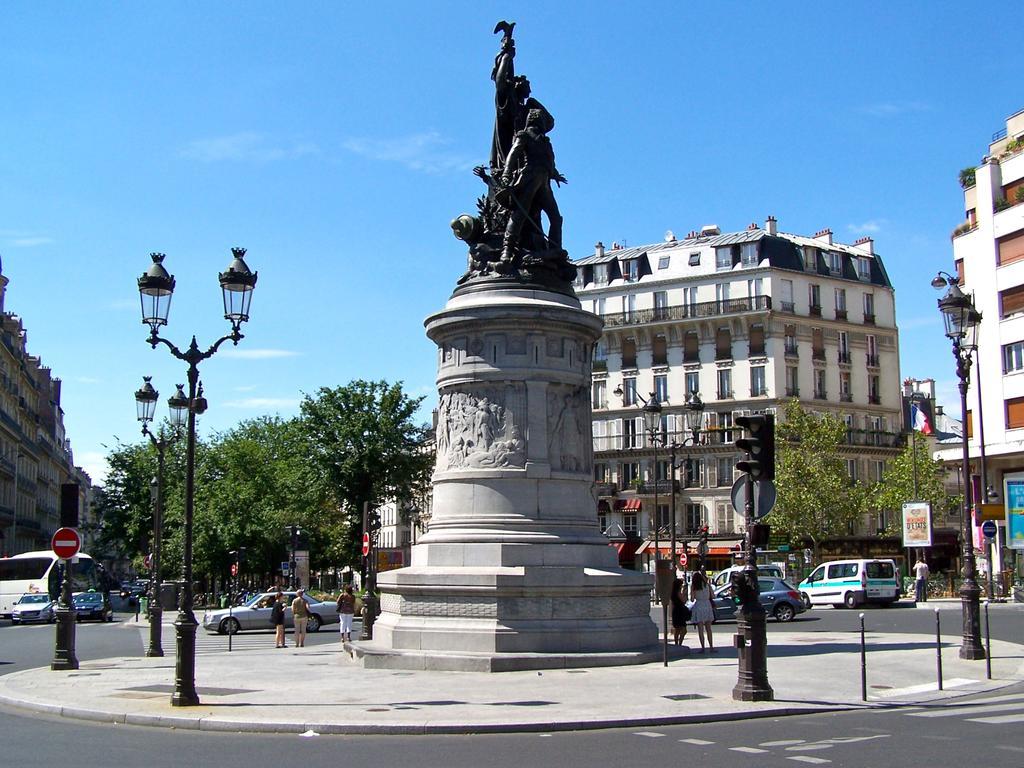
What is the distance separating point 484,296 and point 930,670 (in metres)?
10.3

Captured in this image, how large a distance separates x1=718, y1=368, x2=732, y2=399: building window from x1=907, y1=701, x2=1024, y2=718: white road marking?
6080 cm

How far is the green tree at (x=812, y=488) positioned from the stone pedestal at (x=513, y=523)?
4248 cm

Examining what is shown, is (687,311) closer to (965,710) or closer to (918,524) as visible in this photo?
(918,524)

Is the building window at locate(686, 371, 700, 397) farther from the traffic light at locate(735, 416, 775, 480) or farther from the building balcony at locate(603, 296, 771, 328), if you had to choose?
the traffic light at locate(735, 416, 775, 480)

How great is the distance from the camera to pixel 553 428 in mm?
21531

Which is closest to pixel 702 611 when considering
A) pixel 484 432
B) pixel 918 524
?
pixel 484 432

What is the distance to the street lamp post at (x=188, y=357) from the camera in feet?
49.9

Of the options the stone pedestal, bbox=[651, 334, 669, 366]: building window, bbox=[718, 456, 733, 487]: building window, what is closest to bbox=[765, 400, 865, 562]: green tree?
bbox=[718, 456, 733, 487]: building window

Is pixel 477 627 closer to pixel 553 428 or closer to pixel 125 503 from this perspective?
pixel 553 428

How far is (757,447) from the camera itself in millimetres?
14789

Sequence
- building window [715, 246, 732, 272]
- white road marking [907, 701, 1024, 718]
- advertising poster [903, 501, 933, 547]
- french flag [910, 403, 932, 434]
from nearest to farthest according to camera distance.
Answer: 1. white road marking [907, 701, 1024, 718]
2. advertising poster [903, 501, 933, 547]
3. french flag [910, 403, 932, 434]
4. building window [715, 246, 732, 272]

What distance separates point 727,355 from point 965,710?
62369mm

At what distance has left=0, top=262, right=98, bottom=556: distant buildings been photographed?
83.2 meters

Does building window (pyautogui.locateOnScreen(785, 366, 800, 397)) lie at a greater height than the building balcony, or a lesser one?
lesser
